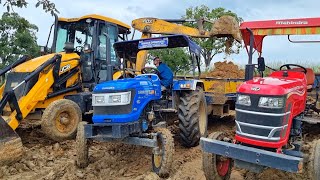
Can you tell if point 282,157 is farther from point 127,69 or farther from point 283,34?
point 127,69

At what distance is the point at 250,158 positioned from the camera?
4648 mm

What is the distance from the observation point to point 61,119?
7605mm

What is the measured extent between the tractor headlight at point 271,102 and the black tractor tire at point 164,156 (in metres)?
1.73

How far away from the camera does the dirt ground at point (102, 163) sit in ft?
19.6

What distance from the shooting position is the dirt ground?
5977 millimetres

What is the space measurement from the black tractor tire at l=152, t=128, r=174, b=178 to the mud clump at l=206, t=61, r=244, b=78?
5435mm

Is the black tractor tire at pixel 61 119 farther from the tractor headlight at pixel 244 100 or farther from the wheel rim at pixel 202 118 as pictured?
the tractor headlight at pixel 244 100

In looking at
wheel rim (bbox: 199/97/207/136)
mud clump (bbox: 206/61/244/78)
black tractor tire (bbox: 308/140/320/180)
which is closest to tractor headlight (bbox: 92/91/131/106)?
wheel rim (bbox: 199/97/207/136)

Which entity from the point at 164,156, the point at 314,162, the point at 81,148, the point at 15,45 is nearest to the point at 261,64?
the point at 314,162

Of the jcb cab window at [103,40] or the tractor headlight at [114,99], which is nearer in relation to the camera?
the tractor headlight at [114,99]

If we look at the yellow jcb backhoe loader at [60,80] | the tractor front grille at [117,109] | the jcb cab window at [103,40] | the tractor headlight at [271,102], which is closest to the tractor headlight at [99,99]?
the tractor front grille at [117,109]

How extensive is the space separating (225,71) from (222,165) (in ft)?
20.1

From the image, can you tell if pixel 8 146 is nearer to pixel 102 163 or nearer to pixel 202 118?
pixel 102 163

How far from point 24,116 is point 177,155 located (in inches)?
122
